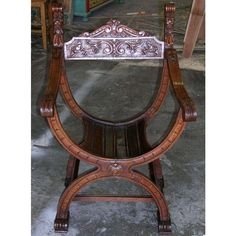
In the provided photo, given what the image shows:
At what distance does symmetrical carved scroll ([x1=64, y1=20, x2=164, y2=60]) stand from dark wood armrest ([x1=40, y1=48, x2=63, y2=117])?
0.06 metres

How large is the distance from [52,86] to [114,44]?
0.34m

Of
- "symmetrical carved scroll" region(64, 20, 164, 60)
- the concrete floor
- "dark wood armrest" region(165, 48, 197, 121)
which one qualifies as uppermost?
"symmetrical carved scroll" region(64, 20, 164, 60)

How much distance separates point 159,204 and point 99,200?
0.91 feet

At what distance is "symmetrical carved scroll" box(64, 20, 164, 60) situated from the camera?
72.5 inches

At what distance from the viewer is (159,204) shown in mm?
1885

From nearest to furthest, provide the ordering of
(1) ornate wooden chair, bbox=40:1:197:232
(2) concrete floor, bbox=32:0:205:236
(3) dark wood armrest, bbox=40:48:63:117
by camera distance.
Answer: (3) dark wood armrest, bbox=40:48:63:117, (1) ornate wooden chair, bbox=40:1:197:232, (2) concrete floor, bbox=32:0:205:236

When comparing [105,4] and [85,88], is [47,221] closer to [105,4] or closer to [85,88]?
[85,88]

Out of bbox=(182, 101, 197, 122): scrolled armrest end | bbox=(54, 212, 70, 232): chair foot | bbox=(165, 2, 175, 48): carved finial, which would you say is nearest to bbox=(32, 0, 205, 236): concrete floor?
bbox=(54, 212, 70, 232): chair foot

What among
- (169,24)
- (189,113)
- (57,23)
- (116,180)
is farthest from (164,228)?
(57,23)

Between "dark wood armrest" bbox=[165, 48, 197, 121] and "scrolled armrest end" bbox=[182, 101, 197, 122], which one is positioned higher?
"dark wood armrest" bbox=[165, 48, 197, 121]

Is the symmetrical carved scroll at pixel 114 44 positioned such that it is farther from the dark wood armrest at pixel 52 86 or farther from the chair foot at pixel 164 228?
the chair foot at pixel 164 228

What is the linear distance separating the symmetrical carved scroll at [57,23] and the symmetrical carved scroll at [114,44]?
4 centimetres

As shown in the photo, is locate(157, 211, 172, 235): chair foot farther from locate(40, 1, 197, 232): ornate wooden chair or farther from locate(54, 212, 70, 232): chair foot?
locate(54, 212, 70, 232): chair foot
